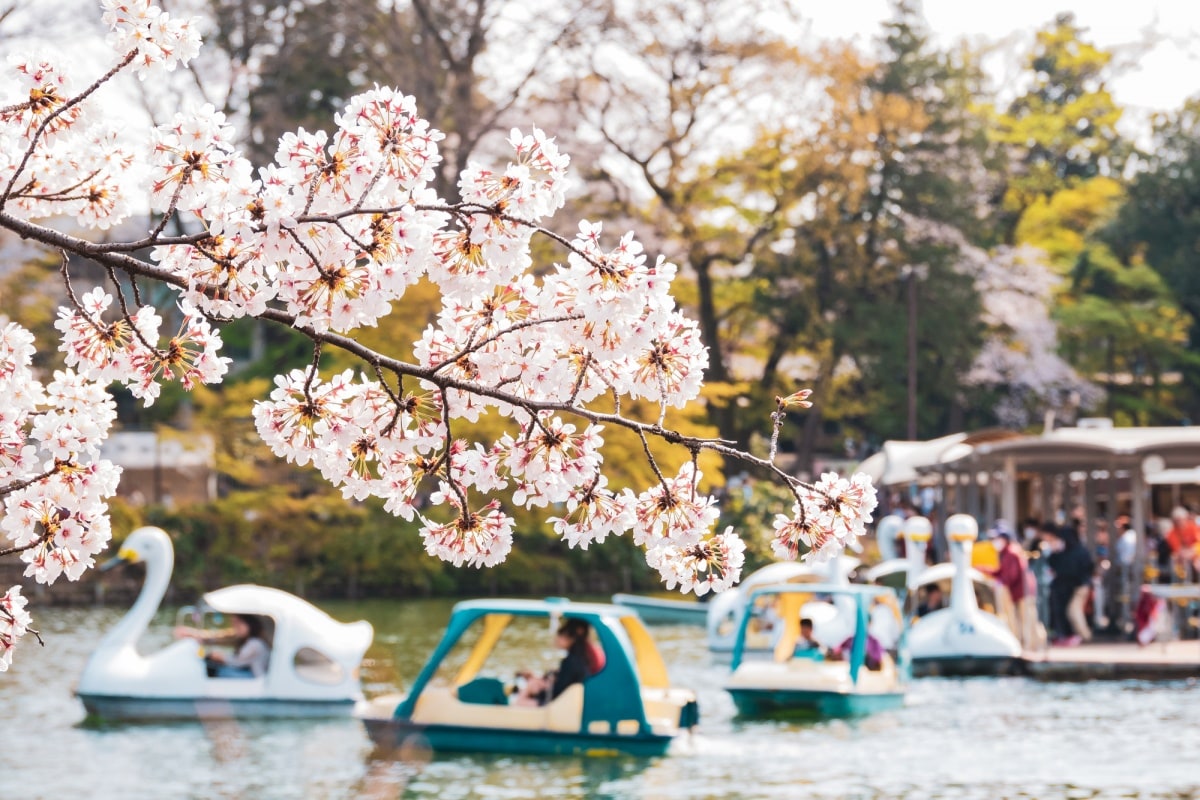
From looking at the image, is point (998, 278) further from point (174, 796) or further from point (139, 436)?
point (174, 796)

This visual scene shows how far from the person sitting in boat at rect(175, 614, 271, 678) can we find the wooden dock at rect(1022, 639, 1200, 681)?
8062 mm

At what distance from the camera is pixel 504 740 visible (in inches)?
603

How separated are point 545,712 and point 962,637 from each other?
7331 millimetres

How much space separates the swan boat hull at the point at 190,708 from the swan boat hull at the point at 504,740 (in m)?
2.67

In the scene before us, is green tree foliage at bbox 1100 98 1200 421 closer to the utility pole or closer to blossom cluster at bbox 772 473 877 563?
the utility pole

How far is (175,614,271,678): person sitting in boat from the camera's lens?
61.1 ft

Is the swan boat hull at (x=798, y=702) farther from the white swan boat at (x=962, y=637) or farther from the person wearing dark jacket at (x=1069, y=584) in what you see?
the person wearing dark jacket at (x=1069, y=584)

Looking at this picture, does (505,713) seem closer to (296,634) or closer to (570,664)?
(570,664)

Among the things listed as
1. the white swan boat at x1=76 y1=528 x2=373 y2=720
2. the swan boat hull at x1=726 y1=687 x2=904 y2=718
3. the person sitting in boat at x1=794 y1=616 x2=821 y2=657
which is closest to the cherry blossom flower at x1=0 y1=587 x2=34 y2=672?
the white swan boat at x1=76 y1=528 x2=373 y2=720

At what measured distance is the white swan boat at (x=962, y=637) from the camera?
20906mm

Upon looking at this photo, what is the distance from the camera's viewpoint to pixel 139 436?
44375 millimetres

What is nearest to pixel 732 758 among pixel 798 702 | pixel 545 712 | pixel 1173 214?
pixel 545 712

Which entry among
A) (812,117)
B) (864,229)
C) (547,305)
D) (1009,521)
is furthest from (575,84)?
(547,305)

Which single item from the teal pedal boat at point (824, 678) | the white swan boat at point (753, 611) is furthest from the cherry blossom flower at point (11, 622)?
the white swan boat at point (753, 611)
